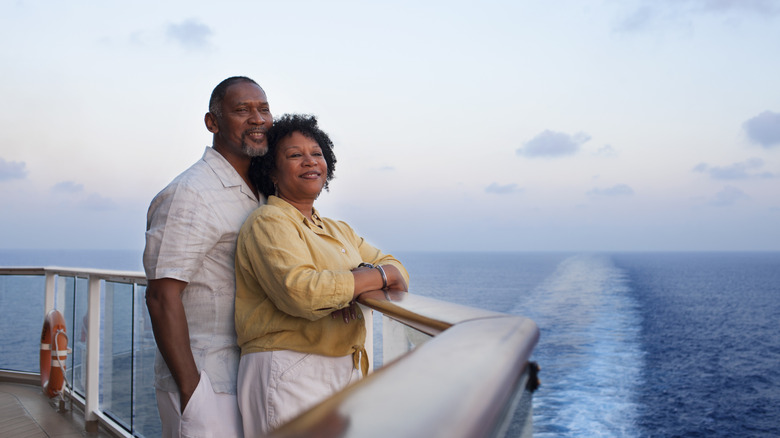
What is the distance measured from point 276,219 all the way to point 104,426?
2.82m

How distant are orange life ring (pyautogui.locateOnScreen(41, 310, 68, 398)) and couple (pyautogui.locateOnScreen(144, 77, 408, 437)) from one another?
9.79 ft

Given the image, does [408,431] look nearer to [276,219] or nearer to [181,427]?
[276,219]

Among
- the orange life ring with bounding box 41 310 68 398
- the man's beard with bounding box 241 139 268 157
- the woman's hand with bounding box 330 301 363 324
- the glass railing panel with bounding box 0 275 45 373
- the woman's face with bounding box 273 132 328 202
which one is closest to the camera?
the woman's hand with bounding box 330 301 363 324

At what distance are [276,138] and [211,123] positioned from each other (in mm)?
308

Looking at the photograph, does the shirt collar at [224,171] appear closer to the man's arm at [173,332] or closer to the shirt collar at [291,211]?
the shirt collar at [291,211]

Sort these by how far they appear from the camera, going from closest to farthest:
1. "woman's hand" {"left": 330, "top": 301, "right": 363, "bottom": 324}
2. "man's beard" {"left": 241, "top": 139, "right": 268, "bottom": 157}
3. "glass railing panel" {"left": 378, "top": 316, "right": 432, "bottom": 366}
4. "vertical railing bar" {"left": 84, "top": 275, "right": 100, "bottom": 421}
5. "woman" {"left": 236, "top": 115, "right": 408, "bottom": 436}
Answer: "glass railing panel" {"left": 378, "top": 316, "right": 432, "bottom": 366} < "woman" {"left": 236, "top": 115, "right": 408, "bottom": 436} < "woman's hand" {"left": 330, "top": 301, "right": 363, "bottom": 324} < "man's beard" {"left": 241, "top": 139, "right": 268, "bottom": 157} < "vertical railing bar" {"left": 84, "top": 275, "right": 100, "bottom": 421}

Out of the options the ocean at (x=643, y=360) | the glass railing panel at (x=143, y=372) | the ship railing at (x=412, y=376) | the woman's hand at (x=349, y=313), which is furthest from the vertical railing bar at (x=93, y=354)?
the ocean at (x=643, y=360)

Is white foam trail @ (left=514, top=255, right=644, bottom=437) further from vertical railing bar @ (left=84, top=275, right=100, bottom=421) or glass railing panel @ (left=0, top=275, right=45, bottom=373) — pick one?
vertical railing bar @ (left=84, top=275, right=100, bottom=421)

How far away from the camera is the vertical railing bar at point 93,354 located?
372 cm

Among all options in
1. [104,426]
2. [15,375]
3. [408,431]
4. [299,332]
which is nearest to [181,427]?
[299,332]

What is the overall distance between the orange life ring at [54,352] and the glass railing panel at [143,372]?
4.44 ft

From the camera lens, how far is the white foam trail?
22312 mm

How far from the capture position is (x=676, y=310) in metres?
52.9

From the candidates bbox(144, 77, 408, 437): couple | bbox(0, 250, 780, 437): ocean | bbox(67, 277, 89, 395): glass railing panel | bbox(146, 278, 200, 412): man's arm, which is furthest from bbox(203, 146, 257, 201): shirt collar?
bbox(0, 250, 780, 437): ocean
